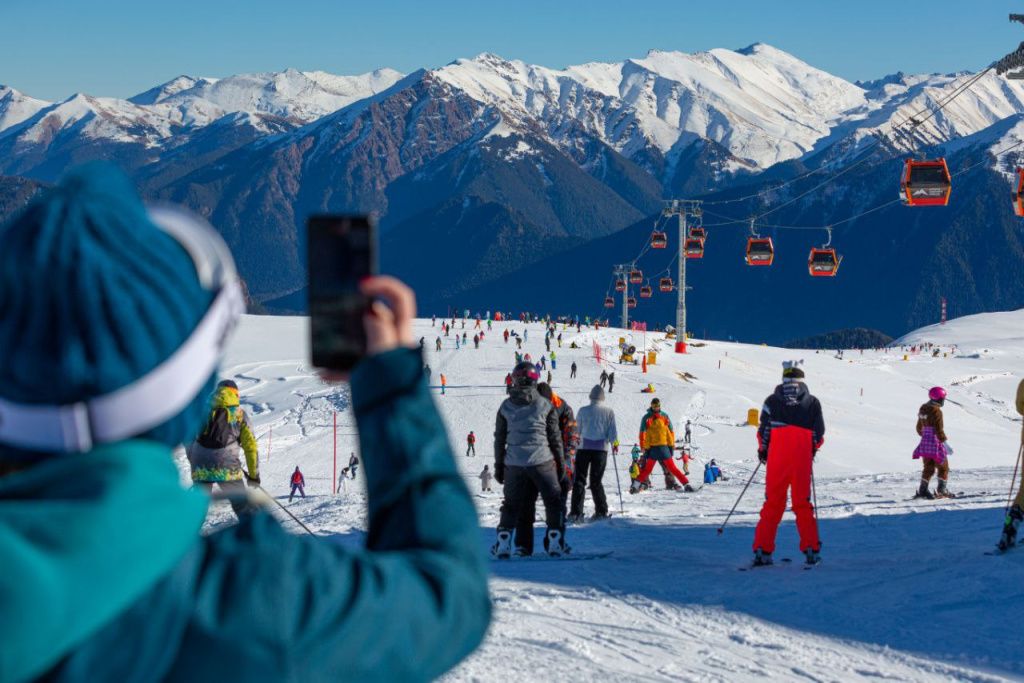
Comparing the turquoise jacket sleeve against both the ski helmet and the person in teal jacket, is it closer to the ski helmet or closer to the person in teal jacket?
the person in teal jacket

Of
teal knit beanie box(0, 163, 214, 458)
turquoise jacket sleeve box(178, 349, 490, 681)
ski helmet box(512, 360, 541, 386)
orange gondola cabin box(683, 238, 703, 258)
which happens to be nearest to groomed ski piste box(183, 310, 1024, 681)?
turquoise jacket sleeve box(178, 349, 490, 681)

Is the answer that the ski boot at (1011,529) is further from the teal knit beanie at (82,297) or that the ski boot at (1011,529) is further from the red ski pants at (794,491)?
the teal knit beanie at (82,297)

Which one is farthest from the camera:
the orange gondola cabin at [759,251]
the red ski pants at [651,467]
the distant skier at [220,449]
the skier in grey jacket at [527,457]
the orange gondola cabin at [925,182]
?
the orange gondola cabin at [759,251]

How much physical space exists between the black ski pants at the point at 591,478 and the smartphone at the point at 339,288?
9.85 meters

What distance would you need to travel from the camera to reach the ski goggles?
1085mm

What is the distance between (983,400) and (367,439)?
179 feet

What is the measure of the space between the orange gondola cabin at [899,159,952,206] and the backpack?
15.7 m

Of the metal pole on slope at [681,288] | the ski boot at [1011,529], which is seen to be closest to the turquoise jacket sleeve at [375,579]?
the ski boot at [1011,529]

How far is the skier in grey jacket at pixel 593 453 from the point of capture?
1103 cm

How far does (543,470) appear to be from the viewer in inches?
339

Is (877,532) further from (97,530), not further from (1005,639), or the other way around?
(97,530)

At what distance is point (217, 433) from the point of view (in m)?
8.22

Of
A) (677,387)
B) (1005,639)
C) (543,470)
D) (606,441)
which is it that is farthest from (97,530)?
(677,387)

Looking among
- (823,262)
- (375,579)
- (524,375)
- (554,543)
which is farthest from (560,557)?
(823,262)
